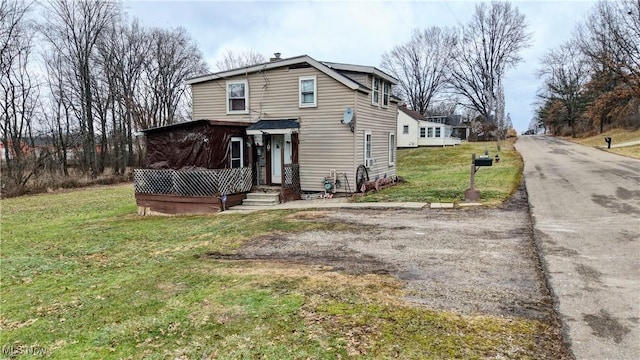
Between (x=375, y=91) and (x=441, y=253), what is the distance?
11068mm

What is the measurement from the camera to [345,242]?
27.2ft

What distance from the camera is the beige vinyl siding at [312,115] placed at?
590 inches

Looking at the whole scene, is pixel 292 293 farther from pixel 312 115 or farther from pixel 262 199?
pixel 312 115

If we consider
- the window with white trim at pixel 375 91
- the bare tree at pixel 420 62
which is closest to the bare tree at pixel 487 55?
the bare tree at pixel 420 62

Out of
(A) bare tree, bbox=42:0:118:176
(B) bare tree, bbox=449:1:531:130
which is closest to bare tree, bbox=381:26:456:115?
(B) bare tree, bbox=449:1:531:130

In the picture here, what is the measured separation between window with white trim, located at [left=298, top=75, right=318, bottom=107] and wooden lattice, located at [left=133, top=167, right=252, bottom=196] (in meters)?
3.44

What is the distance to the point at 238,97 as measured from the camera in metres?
16.6

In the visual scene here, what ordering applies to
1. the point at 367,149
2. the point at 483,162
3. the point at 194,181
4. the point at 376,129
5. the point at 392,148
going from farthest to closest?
the point at 392,148
the point at 376,129
the point at 367,149
the point at 194,181
the point at 483,162

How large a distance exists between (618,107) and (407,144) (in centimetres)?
1828

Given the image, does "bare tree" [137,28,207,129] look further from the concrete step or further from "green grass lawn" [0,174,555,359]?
"green grass lawn" [0,174,555,359]

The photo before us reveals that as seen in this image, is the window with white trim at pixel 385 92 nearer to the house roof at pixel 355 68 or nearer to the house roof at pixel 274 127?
the house roof at pixel 355 68

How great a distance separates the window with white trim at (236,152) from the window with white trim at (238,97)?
1.72 meters

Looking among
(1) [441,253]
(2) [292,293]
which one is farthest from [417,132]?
(2) [292,293]

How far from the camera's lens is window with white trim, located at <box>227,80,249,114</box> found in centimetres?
1645
